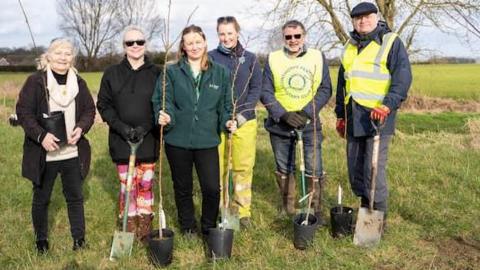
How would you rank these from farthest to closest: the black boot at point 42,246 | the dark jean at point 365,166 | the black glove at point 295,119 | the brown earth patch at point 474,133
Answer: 1. the brown earth patch at point 474,133
2. the black glove at point 295,119
3. the dark jean at point 365,166
4. the black boot at point 42,246

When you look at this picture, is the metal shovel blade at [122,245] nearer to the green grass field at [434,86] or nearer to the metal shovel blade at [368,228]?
the metal shovel blade at [368,228]

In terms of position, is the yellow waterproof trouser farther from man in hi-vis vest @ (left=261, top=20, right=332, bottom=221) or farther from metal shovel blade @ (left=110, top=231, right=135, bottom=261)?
metal shovel blade @ (left=110, top=231, right=135, bottom=261)

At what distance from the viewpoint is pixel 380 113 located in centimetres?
396

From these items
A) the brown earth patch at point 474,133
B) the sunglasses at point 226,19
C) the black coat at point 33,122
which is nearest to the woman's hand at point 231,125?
the sunglasses at point 226,19

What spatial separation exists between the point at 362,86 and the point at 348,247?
1.40 meters

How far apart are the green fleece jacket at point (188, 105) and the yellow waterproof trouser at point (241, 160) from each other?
57 cm

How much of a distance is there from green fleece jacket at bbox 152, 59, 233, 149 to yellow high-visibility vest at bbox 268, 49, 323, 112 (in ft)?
2.76

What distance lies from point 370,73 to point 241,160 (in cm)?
146

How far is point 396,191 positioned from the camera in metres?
5.86

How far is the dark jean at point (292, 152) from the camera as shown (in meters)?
4.84

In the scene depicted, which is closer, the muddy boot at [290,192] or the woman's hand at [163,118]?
the woman's hand at [163,118]

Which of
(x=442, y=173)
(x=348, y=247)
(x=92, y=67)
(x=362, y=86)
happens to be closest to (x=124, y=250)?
(x=348, y=247)

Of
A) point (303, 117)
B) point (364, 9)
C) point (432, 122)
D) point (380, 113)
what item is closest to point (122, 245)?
point (303, 117)

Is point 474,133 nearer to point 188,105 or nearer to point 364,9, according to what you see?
point 364,9
